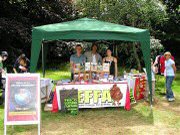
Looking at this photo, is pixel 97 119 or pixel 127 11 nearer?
pixel 97 119

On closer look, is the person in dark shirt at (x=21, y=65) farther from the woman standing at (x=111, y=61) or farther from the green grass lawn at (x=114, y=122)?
the woman standing at (x=111, y=61)

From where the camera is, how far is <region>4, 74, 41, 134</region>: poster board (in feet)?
23.7

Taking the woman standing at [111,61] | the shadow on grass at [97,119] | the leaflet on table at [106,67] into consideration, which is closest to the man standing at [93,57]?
the woman standing at [111,61]

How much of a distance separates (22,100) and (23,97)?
68 millimetres

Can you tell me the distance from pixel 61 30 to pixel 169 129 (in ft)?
11.5

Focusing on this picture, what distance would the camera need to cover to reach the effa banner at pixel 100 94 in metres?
9.59

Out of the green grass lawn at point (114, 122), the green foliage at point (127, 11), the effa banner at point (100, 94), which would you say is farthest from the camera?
the green foliage at point (127, 11)

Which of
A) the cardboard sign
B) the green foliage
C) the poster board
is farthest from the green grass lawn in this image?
the green foliage

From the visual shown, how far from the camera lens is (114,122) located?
875 cm

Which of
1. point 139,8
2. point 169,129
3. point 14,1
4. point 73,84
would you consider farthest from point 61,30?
point 14,1

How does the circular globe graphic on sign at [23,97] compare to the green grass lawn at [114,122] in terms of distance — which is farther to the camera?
the green grass lawn at [114,122]

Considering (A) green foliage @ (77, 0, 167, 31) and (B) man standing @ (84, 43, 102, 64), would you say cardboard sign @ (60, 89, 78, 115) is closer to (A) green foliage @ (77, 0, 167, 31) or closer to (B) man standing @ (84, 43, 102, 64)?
(B) man standing @ (84, 43, 102, 64)

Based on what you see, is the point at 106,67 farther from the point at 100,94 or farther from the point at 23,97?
the point at 23,97

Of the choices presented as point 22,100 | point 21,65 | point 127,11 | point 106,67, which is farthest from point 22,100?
point 127,11
